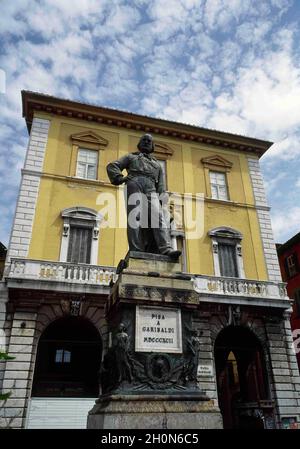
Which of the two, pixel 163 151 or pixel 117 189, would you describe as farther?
pixel 163 151

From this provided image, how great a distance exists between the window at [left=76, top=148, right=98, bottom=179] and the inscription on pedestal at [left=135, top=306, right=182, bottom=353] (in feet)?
40.1

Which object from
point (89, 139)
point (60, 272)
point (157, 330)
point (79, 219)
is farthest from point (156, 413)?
point (89, 139)

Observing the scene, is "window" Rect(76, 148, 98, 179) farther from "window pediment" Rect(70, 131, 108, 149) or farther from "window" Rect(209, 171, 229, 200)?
"window" Rect(209, 171, 229, 200)

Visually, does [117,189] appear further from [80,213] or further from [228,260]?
[228,260]

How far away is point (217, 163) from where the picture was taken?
60.7 ft

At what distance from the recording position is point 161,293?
4.80m

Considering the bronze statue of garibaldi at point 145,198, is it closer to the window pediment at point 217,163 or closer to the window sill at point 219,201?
the window sill at point 219,201

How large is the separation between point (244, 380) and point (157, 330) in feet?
41.7

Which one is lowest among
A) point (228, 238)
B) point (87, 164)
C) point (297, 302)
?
point (297, 302)

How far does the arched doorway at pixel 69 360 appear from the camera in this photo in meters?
13.0

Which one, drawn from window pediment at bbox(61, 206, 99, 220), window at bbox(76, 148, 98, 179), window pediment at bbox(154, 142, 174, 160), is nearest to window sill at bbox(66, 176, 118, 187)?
window at bbox(76, 148, 98, 179)

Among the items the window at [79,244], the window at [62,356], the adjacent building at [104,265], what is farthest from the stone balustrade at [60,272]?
the window at [62,356]

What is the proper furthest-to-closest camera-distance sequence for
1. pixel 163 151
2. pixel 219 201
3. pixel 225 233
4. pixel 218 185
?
1. pixel 218 185
2. pixel 163 151
3. pixel 219 201
4. pixel 225 233

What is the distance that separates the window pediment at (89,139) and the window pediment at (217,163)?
203 inches
